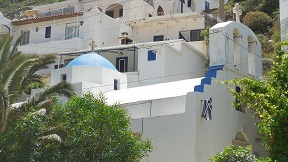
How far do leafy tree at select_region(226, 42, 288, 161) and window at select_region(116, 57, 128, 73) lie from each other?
18.0 metres

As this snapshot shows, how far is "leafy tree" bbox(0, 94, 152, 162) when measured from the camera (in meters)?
16.8

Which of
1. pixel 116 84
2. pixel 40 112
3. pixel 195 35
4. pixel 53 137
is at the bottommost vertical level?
pixel 53 137

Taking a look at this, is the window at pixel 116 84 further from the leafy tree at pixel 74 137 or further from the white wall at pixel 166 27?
the white wall at pixel 166 27

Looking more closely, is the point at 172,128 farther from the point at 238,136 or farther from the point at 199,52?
the point at 199,52

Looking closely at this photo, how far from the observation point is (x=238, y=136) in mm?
24156

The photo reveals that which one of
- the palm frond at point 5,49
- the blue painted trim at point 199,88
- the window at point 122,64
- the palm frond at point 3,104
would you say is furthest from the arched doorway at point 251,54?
the palm frond at point 3,104

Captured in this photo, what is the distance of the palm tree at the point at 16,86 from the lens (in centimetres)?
1666

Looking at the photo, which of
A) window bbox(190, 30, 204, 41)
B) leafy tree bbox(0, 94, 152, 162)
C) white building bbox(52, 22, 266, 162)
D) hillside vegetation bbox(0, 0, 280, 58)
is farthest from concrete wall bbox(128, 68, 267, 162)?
hillside vegetation bbox(0, 0, 280, 58)

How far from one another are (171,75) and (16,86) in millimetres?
14506

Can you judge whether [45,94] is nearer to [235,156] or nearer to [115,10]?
[235,156]

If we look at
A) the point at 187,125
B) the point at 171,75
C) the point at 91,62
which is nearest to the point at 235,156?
the point at 187,125

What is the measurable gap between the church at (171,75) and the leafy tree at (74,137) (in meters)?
3.24

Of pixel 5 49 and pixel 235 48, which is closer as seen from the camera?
pixel 5 49

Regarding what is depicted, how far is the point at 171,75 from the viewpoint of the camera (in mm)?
31281
